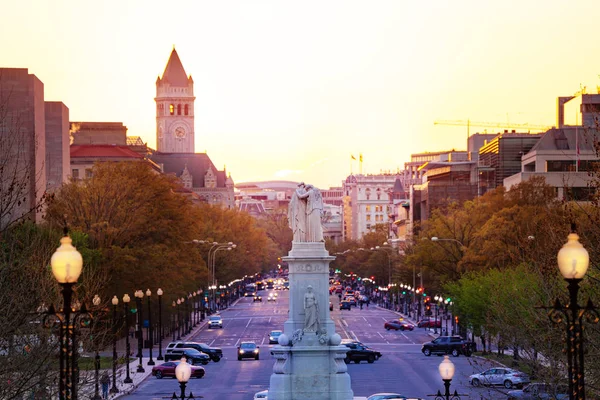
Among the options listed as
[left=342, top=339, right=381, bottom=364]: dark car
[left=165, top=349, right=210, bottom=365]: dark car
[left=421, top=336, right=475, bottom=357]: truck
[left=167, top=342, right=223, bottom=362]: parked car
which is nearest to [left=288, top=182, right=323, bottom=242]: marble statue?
[left=165, top=349, right=210, bottom=365]: dark car

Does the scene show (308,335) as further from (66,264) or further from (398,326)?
(398,326)

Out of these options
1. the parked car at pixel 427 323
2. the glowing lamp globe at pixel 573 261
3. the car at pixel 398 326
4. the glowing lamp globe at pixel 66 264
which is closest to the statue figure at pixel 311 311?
the glowing lamp globe at pixel 66 264

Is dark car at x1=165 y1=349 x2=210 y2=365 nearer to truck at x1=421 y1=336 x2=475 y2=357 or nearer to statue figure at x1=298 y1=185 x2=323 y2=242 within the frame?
truck at x1=421 y1=336 x2=475 y2=357

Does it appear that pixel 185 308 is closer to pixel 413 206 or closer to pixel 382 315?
pixel 382 315

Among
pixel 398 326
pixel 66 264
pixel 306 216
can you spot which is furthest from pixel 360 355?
pixel 66 264

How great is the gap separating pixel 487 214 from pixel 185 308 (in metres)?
25.9

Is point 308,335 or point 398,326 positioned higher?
point 308,335

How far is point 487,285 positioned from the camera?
7319 cm

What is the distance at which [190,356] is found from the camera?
7569 centimetres

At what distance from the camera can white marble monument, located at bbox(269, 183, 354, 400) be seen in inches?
→ 1817

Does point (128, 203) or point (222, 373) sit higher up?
point (128, 203)

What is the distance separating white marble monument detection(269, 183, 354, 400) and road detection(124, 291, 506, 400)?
4.73 m

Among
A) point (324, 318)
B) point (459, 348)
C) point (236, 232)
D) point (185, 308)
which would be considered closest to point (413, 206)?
point (236, 232)

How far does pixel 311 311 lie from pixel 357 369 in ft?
81.2
